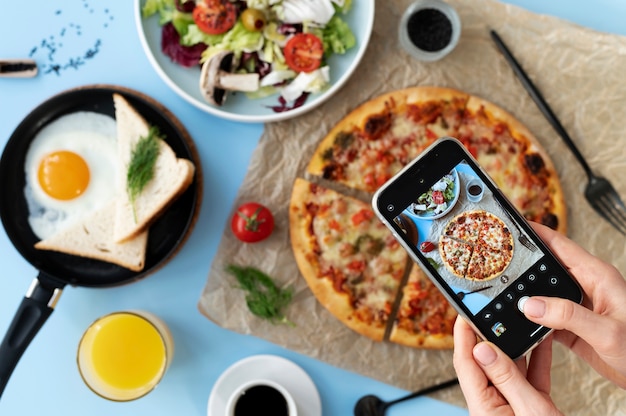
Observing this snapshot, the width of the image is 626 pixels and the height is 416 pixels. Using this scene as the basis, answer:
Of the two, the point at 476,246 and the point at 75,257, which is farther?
the point at 75,257

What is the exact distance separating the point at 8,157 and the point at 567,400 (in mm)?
4056

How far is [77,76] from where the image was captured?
14.7ft

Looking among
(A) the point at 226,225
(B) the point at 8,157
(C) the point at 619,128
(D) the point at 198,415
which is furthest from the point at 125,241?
(C) the point at 619,128

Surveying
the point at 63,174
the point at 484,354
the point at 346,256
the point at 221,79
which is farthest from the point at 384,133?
the point at 63,174

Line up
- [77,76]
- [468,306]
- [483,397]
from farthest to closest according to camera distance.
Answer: [77,76] → [468,306] → [483,397]

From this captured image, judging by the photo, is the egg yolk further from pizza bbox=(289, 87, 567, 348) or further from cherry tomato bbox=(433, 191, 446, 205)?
cherry tomato bbox=(433, 191, 446, 205)

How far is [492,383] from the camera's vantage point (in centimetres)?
305

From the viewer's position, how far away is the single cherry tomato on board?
3189 millimetres

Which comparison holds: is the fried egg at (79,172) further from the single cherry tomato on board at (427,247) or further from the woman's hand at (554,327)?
the woman's hand at (554,327)

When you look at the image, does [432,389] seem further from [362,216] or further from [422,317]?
[362,216]

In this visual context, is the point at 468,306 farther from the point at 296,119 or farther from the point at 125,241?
the point at 125,241

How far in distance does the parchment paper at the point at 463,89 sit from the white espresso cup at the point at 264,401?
1.15ft

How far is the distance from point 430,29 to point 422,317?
191 centimetres

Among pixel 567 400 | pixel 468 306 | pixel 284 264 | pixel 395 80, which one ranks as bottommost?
pixel 567 400
